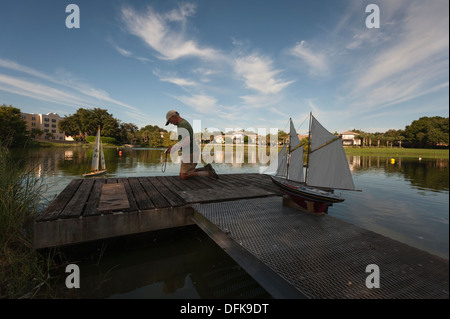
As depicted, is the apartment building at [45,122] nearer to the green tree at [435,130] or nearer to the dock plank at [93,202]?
the dock plank at [93,202]

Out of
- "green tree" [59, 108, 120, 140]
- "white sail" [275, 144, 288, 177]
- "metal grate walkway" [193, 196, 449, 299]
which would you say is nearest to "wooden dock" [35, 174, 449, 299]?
"metal grate walkway" [193, 196, 449, 299]

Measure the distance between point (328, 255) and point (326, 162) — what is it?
3.94 metres

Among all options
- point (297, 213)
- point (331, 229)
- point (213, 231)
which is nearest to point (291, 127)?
point (297, 213)

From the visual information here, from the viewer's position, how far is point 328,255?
3.26m

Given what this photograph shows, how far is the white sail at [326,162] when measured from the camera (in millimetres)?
6292

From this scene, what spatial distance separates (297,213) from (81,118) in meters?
102

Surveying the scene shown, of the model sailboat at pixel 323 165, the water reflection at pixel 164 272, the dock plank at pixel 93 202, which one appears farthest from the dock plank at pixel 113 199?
the model sailboat at pixel 323 165

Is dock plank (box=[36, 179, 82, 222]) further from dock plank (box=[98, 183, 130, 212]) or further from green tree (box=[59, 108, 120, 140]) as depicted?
green tree (box=[59, 108, 120, 140])

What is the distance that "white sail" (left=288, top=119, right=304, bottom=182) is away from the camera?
8.12 meters

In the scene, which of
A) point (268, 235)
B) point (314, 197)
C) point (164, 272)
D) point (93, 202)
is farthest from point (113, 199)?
point (314, 197)

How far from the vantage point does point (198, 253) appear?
5.22 meters

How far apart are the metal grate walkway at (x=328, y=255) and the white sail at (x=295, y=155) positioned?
3.49 meters

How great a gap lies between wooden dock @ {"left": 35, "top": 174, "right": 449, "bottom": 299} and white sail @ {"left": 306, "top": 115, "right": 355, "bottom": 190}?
1467 millimetres
